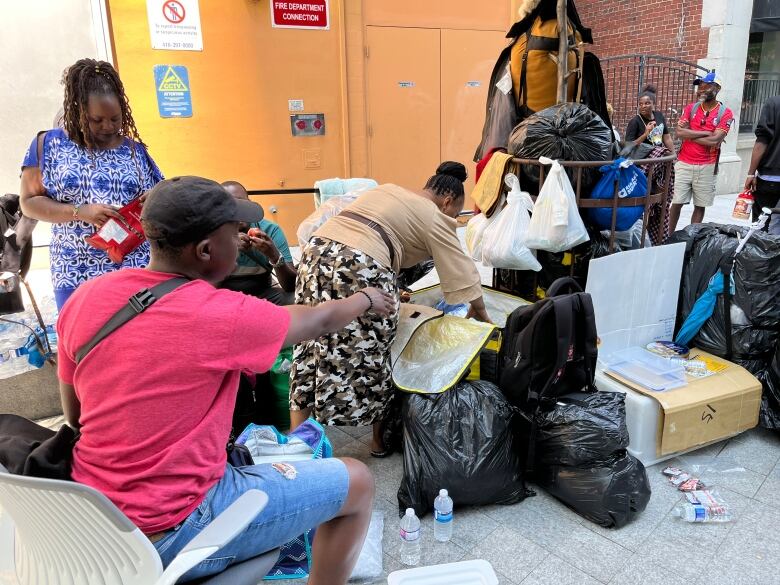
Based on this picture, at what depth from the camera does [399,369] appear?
109 inches

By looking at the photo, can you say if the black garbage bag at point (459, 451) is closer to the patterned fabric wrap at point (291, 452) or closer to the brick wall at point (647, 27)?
the patterned fabric wrap at point (291, 452)

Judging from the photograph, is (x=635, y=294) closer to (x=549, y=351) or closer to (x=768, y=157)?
(x=549, y=351)

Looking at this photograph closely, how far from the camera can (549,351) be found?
2.58m

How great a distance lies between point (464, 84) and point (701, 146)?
2.79m

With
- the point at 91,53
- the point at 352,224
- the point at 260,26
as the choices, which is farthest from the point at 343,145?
the point at 352,224

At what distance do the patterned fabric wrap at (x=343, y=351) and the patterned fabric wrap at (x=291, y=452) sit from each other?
0.23 metres

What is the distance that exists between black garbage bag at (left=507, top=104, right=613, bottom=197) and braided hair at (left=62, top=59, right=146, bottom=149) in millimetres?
2094

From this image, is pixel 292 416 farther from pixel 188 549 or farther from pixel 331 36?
pixel 331 36

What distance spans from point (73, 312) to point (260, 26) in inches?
217

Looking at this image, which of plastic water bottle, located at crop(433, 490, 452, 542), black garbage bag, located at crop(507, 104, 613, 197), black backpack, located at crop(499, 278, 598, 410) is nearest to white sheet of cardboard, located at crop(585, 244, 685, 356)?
black backpack, located at crop(499, 278, 598, 410)

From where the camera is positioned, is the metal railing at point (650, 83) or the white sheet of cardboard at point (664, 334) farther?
the metal railing at point (650, 83)

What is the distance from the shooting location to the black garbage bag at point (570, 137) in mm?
3195

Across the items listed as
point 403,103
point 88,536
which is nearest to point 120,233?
point 88,536

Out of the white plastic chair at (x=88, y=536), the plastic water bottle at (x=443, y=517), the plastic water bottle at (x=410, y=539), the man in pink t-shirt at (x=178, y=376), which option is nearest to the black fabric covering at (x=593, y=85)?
the plastic water bottle at (x=443, y=517)
